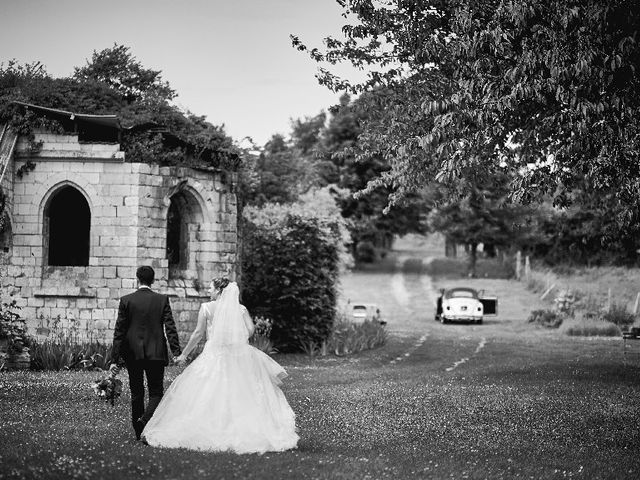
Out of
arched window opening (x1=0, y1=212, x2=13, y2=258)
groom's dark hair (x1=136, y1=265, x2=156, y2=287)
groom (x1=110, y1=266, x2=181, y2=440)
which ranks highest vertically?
arched window opening (x1=0, y1=212, x2=13, y2=258)

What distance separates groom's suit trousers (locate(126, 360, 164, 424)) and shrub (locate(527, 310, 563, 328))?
88.8ft

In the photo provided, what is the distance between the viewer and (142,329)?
30.2 feet

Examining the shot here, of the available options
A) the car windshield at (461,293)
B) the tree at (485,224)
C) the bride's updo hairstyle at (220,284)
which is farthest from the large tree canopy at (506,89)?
the tree at (485,224)

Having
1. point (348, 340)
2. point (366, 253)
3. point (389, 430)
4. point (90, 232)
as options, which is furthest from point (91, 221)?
point (366, 253)

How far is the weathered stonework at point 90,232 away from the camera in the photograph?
1955 cm

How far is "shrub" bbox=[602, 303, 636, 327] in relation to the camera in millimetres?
32078

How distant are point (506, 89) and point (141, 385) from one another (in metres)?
7.40

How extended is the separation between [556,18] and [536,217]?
4819 centimetres

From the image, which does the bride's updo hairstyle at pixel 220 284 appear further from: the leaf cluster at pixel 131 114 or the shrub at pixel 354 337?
the shrub at pixel 354 337

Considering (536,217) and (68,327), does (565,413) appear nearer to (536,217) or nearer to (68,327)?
(68,327)

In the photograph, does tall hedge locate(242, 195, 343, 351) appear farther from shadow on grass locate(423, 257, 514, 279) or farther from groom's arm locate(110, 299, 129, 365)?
shadow on grass locate(423, 257, 514, 279)

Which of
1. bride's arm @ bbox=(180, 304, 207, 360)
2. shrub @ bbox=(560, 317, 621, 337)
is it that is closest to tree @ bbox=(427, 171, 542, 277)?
shrub @ bbox=(560, 317, 621, 337)

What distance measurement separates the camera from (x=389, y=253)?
79062 mm

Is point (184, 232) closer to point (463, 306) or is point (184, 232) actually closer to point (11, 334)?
point (11, 334)
